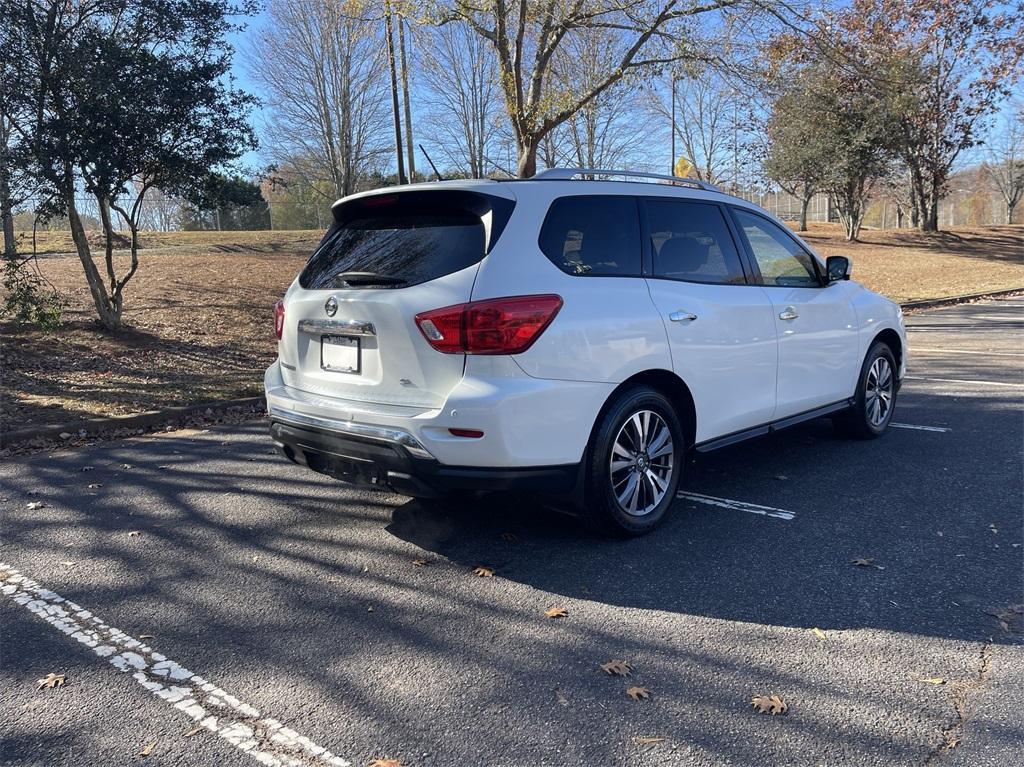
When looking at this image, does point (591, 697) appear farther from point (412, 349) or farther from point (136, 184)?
point (136, 184)

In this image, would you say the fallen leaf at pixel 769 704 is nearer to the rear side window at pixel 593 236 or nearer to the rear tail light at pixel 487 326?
the rear tail light at pixel 487 326

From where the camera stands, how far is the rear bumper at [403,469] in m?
3.81

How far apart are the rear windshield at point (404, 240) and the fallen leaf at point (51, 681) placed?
2183 millimetres

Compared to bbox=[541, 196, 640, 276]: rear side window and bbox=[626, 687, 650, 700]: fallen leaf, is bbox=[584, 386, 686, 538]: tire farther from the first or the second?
bbox=[626, 687, 650, 700]: fallen leaf

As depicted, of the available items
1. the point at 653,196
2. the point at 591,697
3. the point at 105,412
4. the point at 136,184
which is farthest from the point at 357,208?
the point at 136,184

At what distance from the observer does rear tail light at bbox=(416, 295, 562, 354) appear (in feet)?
12.2

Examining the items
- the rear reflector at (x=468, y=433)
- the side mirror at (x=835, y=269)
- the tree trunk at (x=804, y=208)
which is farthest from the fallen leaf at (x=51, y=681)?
the tree trunk at (x=804, y=208)

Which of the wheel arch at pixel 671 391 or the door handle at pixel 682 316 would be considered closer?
the wheel arch at pixel 671 391

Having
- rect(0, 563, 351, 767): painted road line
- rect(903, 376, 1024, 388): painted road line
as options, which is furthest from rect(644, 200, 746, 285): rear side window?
rect(903, 376, 1024, 388): painted road line

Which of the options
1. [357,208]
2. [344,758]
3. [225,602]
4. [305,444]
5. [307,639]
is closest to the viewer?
[344,758]

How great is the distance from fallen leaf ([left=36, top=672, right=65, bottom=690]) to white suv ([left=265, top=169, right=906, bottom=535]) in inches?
60.0

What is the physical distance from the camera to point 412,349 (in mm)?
3871

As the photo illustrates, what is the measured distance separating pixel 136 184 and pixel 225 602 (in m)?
9.04

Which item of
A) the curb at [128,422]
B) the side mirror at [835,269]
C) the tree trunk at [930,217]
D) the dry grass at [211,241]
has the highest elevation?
the tree trunk at [930,217]
